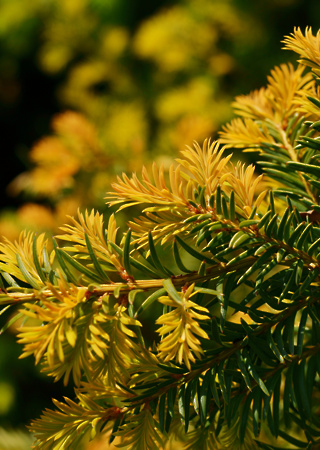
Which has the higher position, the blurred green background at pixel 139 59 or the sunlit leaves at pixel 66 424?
the blurred green background at pixel 139 59

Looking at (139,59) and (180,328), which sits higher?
(139,59)

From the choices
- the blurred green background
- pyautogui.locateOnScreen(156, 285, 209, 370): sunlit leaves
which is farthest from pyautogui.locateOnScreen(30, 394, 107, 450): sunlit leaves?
the blurred green background

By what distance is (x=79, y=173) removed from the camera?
101 cm

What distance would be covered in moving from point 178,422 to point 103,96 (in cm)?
160

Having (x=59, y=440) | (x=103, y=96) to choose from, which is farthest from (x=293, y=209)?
(x=103, y=96)

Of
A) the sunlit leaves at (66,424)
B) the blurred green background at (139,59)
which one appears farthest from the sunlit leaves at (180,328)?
the blurred green background at (139,59)

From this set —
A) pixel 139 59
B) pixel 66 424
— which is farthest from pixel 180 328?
pixel 139 59

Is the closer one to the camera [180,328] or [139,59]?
[180,328]

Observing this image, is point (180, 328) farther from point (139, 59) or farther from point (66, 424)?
point (139, 59)

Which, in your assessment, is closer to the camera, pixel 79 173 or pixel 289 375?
pixel 289 375

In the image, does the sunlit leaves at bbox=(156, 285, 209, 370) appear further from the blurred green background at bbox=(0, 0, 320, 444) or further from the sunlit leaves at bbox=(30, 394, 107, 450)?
the blurred green background at bbox=(0, 0, 320, 444)

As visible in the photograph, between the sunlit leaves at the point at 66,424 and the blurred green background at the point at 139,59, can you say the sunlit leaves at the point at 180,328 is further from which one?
the blurred green background at the point at 139,59

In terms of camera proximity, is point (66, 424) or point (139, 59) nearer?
point (66, 424)

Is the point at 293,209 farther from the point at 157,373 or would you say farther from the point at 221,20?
the point at 221,20
